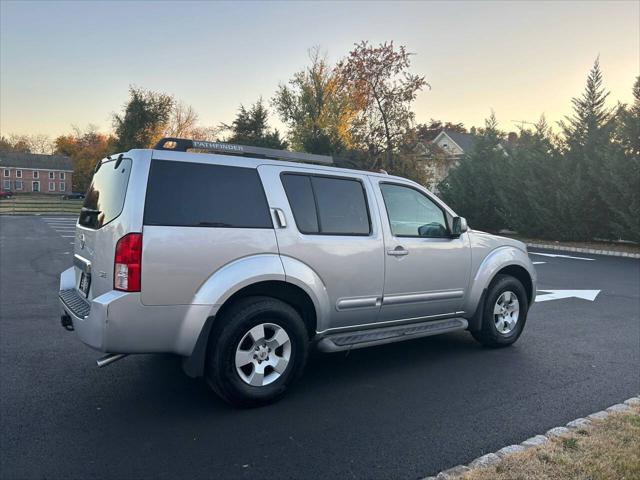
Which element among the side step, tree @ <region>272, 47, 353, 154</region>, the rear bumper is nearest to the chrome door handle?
the rear bumper

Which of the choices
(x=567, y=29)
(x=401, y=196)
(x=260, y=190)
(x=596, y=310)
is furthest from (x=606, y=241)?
(x=260, y=190)

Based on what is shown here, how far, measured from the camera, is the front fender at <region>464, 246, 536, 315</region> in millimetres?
5289

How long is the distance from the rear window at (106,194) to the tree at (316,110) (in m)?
29.4

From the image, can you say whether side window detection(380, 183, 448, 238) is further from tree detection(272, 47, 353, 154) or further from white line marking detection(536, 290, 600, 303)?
tree detection(272, 47, 353, 154)

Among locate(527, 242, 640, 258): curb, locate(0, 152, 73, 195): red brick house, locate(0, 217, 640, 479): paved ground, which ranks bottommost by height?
locate(0, 217, 640, 479): paved ground

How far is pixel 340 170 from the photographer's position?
4598 millimetres

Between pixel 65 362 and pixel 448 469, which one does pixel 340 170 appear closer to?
pixel 448 469

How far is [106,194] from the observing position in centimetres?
395

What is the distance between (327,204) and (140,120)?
45.4 metres

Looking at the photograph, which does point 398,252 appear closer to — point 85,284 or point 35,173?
point 85,284

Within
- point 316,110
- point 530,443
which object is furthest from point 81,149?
point 530,443

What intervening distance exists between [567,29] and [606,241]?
10.5 meters

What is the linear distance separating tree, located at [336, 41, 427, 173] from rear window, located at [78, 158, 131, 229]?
30470 mm

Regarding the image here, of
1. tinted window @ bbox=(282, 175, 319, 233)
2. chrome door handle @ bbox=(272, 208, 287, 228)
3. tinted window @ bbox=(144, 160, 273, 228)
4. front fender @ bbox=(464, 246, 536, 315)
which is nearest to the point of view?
tinted window @ bbox=(144, 160, 273, 228)
